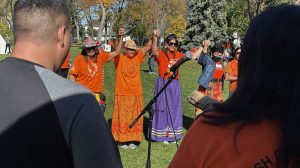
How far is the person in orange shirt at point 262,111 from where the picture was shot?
1.55 metres

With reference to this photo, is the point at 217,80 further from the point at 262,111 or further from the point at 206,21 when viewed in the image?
the point at 206,21

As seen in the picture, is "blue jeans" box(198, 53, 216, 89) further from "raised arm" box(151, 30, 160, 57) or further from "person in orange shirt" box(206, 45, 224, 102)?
"raised arm" box(151, 30, 160, 57)

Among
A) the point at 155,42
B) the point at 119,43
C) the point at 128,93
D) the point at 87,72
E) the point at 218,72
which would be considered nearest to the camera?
the point at 87,72

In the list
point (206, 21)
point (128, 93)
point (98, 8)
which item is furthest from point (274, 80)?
point (98, 8)

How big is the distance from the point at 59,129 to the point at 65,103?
0.11 metres

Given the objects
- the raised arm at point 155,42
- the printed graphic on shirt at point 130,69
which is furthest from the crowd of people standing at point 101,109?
the printed graphic on shirt at point 130,69

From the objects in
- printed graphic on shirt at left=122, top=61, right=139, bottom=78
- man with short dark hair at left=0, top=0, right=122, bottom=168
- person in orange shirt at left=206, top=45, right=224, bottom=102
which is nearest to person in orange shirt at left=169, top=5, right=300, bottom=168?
man with short dark hair at left=0, top=0, right=122, bottom=168

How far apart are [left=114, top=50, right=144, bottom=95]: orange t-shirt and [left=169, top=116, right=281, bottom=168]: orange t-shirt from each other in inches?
235

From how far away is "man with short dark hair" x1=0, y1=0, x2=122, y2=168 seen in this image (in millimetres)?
1839

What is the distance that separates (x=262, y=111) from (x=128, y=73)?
6.08m

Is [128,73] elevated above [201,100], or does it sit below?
below

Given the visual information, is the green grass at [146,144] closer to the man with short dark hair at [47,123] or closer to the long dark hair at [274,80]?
the man with short dark hair at [47,123]

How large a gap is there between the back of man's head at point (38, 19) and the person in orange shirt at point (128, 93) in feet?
18.0

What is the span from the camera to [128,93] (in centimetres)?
775
